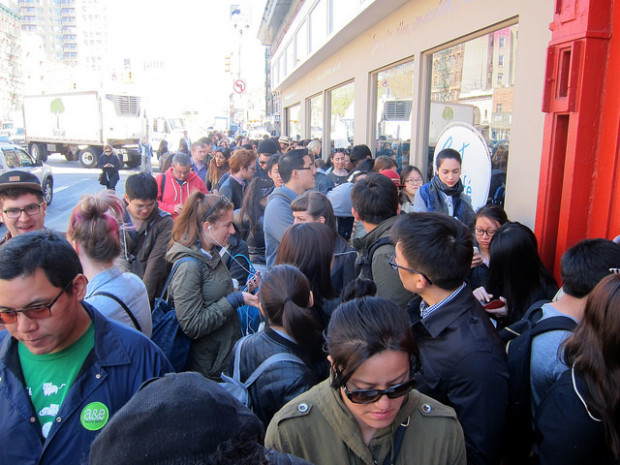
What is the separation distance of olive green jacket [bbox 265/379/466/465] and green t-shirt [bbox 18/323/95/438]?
0.86 metres

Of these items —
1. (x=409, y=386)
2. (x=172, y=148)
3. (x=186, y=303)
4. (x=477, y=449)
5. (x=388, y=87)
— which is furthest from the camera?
(x=172, y=148)

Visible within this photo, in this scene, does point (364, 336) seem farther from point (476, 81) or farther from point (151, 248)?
point (476, 81)

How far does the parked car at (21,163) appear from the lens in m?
13.1

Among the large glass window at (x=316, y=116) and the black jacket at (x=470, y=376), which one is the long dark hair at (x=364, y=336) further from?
the large glass window at (x=316, y=116)

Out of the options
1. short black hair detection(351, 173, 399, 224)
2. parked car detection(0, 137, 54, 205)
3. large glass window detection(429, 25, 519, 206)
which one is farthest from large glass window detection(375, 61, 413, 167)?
parked car detection(0, 137, 54, 205)

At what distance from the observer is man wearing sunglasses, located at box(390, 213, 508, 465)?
1.84 metres

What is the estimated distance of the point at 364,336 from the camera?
156cm


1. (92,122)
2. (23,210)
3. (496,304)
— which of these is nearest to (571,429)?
(496,304)

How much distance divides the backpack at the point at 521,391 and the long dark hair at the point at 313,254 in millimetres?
1123

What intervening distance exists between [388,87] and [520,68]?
4.94 m

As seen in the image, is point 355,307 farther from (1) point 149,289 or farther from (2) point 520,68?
(2) point 520,68

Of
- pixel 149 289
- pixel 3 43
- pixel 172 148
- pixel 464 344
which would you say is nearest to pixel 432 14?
pixel 149 289

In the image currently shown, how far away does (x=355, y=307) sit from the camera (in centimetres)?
166

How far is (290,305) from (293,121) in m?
22.8
